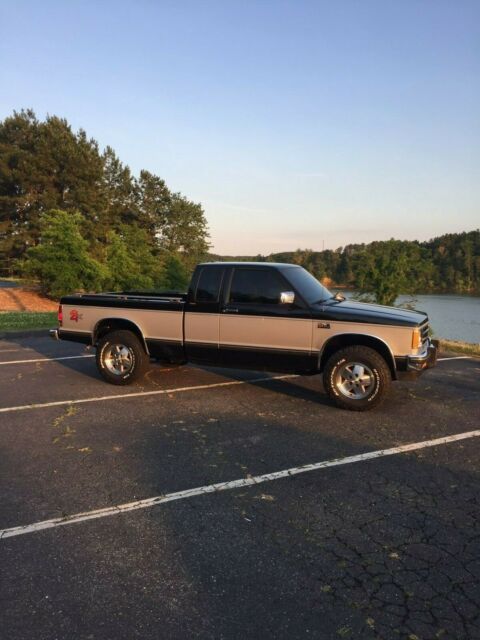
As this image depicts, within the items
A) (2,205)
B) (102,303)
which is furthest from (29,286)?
(102,303)

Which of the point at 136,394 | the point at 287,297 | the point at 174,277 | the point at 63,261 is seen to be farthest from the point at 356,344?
the point at 174,277

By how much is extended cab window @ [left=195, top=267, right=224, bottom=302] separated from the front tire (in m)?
1.99

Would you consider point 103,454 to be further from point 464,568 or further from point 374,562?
point 464,568

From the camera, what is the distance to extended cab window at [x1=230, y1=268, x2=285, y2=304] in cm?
648

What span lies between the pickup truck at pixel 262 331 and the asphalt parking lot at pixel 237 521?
2.05 ft

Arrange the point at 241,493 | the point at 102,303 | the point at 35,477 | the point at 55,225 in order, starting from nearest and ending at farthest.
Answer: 1. the point at 241,493
2. the point at 35,477
3. the point at 102,303
4. the point at 55,225

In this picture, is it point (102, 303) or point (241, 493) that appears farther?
point (102, 303)

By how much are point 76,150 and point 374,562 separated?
49.4 metres

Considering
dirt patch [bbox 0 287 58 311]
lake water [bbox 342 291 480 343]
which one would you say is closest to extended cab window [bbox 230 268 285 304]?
lake water [bbox 342 291 480 343]

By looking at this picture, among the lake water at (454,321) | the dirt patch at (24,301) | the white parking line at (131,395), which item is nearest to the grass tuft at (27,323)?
the white parking line at (131,395)

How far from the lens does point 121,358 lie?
7.22 metres

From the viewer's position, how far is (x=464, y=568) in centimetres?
281

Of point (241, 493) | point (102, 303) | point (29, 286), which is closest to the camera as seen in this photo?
point (241, 493)

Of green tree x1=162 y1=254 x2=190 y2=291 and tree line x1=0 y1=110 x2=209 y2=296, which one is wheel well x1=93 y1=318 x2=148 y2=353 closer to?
tree line x1=0 y1=110 x2=209 y2=296
